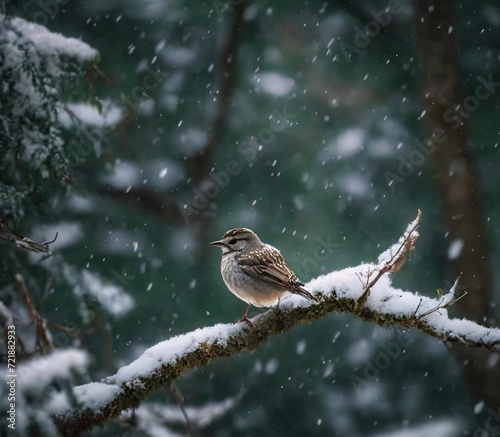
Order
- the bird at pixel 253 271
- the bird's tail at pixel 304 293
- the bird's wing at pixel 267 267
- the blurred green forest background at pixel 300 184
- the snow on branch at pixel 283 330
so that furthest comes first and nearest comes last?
1. the blurred green forest background at pixel 300 184
2. the bird at pixel 253 271
3. the bird's wing at pixel 267 267
4. the bird's tail at pixel 304 293
5. the snow on branch at pixel 283 330

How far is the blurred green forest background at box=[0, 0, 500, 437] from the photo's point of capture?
646cm

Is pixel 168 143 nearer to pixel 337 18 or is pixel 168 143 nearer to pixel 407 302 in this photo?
pixel 337 18

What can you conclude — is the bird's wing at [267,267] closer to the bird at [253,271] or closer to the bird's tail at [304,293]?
the bird at [253,271]

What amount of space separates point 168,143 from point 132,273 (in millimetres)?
1657

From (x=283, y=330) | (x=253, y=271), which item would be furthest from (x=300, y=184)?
(x=283, y=330)

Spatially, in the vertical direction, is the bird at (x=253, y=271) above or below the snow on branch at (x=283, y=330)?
above

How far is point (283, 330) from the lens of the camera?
310 centimetres

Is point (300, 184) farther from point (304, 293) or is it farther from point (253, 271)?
point (304, 293)

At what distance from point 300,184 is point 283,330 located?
4.38 metres

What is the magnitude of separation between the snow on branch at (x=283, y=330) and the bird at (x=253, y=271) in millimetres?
264

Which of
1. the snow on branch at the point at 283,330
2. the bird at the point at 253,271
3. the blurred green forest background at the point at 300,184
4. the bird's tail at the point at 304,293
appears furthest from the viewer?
the blurred green forest background at the point at 300,184

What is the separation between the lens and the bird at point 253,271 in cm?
355

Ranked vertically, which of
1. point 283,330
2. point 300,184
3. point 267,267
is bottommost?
point 283,330

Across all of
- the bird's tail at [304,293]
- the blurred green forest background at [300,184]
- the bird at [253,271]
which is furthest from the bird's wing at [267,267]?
the blurred green forest background at [300,184]
